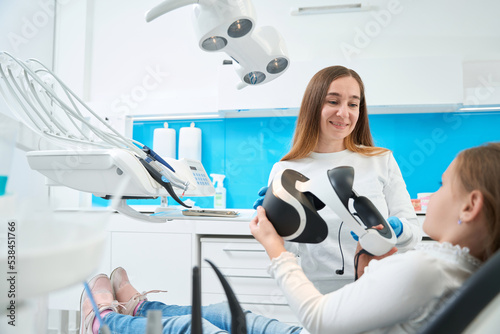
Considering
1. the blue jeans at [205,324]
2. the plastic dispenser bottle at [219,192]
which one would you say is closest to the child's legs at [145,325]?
the blue jeans at [205,324]

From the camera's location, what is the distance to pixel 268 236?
82cm

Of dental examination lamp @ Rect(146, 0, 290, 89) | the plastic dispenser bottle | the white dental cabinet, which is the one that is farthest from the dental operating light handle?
the plastic dispenser bottle

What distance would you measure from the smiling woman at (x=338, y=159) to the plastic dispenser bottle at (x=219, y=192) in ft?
4.70

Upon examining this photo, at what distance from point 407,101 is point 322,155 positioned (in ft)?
4.31

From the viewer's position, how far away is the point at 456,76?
2400mm

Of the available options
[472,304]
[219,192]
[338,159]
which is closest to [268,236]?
[472,304]

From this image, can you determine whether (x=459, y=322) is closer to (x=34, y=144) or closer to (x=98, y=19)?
(x=34, y=144)

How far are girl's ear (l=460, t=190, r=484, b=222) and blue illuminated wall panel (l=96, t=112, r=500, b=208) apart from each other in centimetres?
223

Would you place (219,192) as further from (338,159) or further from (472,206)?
(472,206)

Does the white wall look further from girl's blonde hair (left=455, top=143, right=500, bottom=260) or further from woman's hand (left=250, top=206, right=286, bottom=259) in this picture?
girl's blonde hair (left=455, top=143, right=500, bottom=260)

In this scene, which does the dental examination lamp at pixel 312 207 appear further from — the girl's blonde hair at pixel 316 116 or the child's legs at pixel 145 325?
the girl's blonde hair at pixel 316 116

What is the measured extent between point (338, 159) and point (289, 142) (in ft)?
4.84

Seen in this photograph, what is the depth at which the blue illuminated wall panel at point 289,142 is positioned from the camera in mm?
2742

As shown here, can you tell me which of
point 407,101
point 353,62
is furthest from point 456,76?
point 353,62
